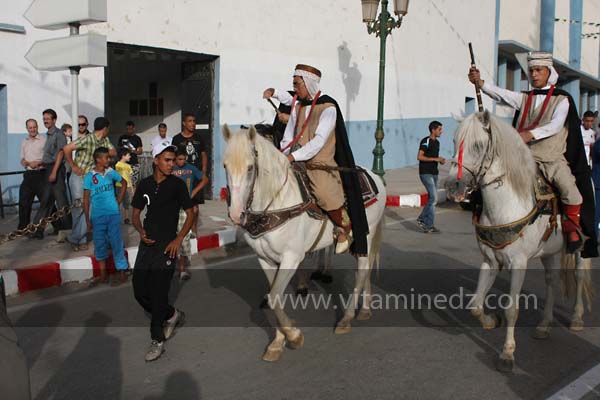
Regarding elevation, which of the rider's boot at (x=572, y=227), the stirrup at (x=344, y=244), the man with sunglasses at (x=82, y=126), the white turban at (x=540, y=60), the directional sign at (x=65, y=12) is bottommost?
the stirrup at (x=344, y=244)

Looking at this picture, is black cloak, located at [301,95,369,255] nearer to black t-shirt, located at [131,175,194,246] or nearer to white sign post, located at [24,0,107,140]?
black t-shirt, located at [131,175,194,246]

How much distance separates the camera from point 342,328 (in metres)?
5.61

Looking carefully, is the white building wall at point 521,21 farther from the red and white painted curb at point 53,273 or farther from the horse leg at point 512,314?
the horse leg at point 512,314

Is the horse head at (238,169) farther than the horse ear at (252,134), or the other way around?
the horse ear at (252,134)

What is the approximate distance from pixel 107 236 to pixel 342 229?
3200mm

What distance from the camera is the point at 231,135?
4590mm

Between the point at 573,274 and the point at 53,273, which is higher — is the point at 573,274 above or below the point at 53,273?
above

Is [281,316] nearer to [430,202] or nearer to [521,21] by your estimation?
[430,202]

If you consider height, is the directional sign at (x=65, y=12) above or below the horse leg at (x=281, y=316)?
above

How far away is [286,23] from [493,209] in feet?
38.2

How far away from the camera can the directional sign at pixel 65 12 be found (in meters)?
6.92

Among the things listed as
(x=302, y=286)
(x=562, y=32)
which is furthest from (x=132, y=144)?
(x=562, y=32)

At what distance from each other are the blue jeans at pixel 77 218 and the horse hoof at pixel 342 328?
4.24 metres

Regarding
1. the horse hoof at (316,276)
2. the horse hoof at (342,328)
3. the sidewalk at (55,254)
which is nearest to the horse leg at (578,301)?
the horse hoof at (342,328)
